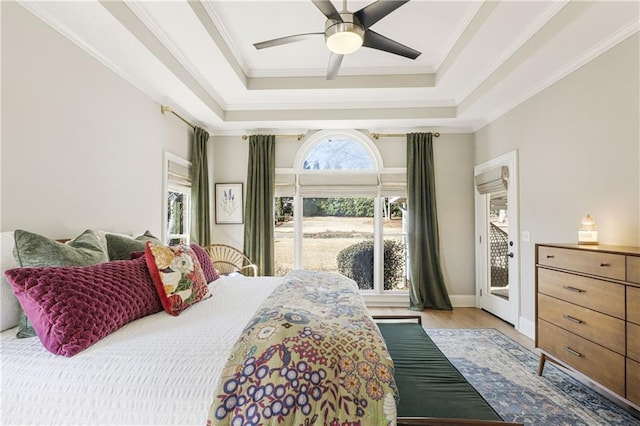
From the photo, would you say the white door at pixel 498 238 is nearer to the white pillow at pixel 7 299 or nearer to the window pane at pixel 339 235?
the window pane at pixel 339 235

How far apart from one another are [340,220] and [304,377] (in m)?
3.68

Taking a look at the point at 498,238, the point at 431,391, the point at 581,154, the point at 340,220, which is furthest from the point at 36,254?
the point at 498,238

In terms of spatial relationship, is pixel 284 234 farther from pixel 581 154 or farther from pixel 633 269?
pixel 633 269

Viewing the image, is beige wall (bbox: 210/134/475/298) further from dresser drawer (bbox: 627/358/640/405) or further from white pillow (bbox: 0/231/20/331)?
white pillow (bbox: 0/231/20/331)

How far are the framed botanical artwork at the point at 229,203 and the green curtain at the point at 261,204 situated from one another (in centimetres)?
17

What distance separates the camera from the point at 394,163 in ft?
14.7

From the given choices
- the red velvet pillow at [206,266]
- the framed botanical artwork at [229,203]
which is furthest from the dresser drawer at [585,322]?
the framed botanical artwork at [229,203]

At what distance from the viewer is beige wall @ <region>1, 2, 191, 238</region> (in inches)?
69.3

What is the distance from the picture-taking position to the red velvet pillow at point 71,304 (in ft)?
3.63

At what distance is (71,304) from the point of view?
1.16 m

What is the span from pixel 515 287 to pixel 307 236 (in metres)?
2.69

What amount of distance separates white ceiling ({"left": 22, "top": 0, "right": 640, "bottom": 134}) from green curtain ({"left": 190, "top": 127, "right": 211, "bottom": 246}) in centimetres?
30

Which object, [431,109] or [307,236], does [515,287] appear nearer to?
[431,109]

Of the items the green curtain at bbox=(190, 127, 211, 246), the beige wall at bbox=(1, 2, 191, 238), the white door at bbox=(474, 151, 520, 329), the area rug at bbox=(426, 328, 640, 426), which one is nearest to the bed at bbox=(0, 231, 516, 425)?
the beige wall at bbox=(1, 2, 191, 238)
